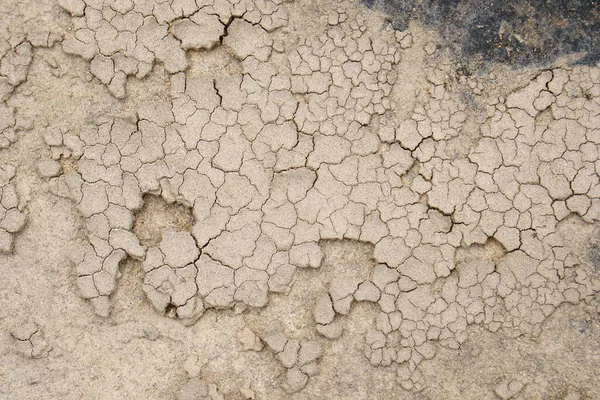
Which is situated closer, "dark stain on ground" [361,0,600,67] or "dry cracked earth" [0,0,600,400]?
"dry cracked earth" [0,0,600,400]

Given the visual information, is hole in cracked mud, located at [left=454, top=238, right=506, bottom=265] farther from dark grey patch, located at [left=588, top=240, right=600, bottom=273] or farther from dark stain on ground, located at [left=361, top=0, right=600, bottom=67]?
dark stain on ground, located at [left=361, top=0, right=600, bottom=67]

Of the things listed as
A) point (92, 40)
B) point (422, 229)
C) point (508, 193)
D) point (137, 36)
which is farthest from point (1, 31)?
point (508, 193)

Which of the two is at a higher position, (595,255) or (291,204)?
(595,255)

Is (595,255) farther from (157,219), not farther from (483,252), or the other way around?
(157,219)

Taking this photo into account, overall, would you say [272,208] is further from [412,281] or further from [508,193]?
[508,193]

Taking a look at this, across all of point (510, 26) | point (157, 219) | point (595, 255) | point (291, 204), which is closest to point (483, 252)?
point (595, 255)

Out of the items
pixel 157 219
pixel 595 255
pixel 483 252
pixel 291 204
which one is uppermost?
pixel 595 255

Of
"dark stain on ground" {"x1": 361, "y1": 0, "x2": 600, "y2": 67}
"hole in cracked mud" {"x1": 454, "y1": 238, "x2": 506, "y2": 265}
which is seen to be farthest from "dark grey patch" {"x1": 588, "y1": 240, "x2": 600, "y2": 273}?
"dark stain on ground" {"x1": 361, "y1": 0, "x2": 600, "y2": 67}

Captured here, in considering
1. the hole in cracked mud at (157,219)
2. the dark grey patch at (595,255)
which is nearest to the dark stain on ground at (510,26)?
the dark grey patch at (595,255)
